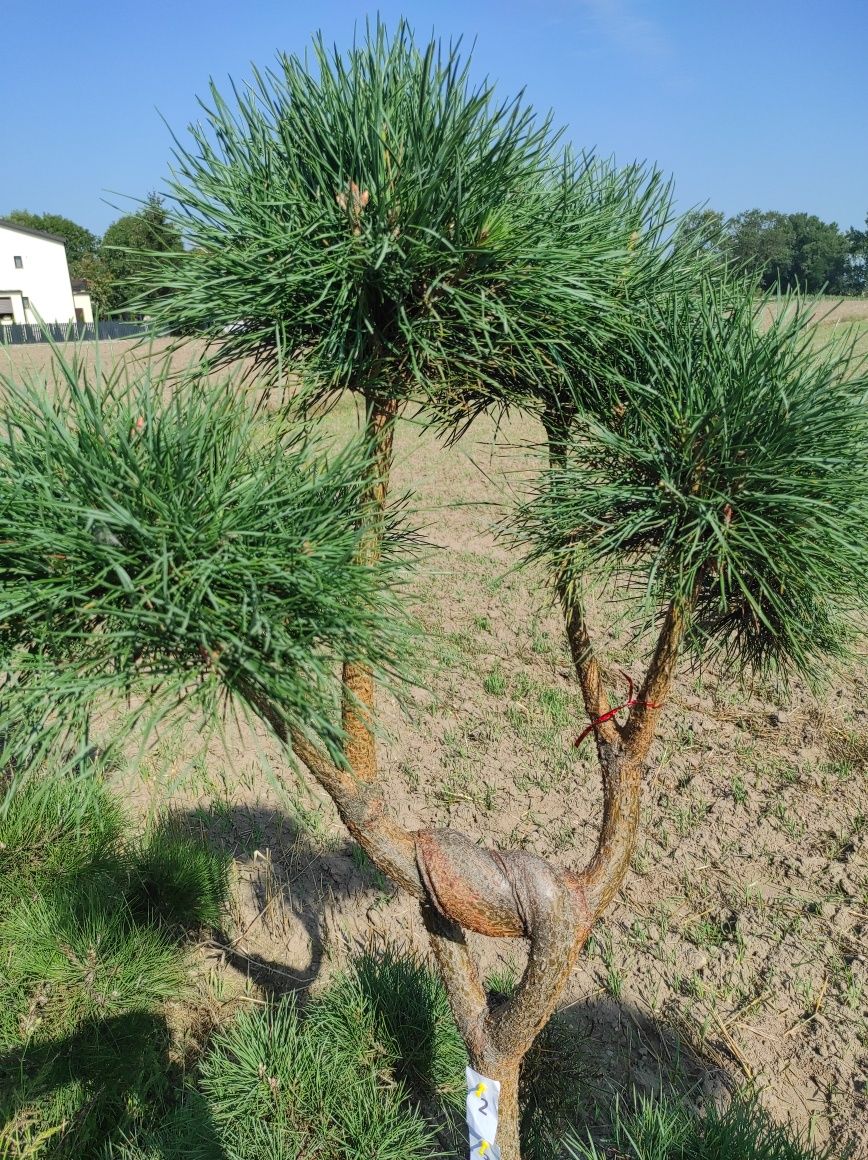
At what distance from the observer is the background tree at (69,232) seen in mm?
43281

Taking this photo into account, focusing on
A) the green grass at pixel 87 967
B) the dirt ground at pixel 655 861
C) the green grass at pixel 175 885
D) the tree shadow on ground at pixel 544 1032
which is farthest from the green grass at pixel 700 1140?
the green grass at pixel 175 885

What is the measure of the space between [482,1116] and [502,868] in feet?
1.45

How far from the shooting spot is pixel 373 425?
1.13 meters

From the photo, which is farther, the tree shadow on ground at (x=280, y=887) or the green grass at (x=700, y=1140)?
the tree shadow on ground at (x=280, y=887)

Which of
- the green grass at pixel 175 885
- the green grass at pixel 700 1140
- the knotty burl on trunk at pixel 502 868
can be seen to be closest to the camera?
the knotty burl on trunk at pixel 502 868

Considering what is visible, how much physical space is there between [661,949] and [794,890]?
0.49 meters

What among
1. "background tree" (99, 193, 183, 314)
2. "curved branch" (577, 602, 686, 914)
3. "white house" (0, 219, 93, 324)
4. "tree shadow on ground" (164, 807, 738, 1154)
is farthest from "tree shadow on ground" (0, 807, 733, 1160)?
"white house" (0, 219, 93, 324)

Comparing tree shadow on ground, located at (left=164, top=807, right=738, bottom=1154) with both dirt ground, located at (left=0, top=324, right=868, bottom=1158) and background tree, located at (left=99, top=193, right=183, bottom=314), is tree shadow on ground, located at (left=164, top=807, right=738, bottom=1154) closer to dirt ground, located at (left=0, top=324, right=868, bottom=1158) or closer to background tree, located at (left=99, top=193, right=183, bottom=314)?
dirt ground, located at (left=0, top=324, right=868, bottom=1158)

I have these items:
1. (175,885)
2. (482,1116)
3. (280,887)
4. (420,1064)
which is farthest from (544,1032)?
(175,885)

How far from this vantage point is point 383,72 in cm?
100

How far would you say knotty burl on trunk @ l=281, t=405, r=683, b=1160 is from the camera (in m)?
1.24

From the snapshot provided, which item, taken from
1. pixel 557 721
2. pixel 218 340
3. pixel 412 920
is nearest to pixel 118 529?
pixel 218 340

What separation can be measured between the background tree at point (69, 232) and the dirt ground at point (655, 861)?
44735 mm

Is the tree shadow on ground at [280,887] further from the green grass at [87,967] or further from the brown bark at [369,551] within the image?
the brown bark at [369,551]
